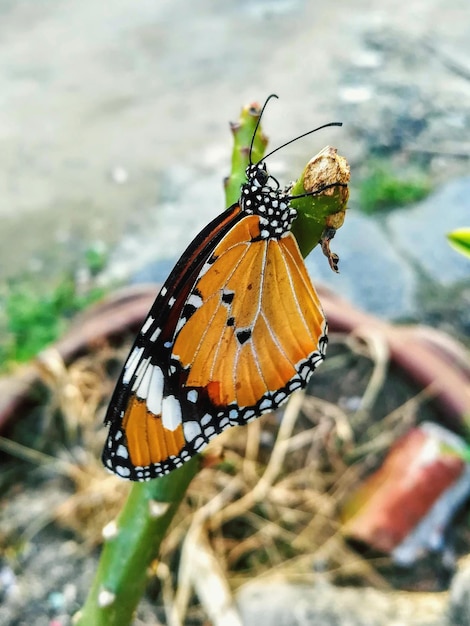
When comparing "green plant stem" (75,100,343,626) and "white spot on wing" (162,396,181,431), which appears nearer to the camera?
"green plant stem" (75,100,343,626)

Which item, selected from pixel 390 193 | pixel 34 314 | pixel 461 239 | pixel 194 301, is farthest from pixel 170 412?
pixel 390 193

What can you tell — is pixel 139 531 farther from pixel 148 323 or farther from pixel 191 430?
pixel 148 323

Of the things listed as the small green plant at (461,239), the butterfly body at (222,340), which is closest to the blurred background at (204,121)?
the small green plant at (461,239)

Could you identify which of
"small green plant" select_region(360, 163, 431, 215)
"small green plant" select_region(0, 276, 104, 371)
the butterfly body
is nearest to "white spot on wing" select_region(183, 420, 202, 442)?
the butterfly body

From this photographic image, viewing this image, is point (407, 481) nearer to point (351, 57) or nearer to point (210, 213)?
point (210, 213)

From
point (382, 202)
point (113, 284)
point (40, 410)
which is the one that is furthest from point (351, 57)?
point (40, 410)

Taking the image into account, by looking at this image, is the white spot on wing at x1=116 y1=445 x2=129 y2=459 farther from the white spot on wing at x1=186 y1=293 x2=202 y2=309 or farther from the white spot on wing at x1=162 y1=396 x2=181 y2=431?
the white spot on wing at x1=186 y1=293 x2=202 y2=309
